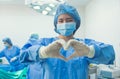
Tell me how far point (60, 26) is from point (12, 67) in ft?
10.3

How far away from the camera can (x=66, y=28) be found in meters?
1.18

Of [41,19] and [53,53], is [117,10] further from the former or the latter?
[41,19]

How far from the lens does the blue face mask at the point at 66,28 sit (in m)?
1.19

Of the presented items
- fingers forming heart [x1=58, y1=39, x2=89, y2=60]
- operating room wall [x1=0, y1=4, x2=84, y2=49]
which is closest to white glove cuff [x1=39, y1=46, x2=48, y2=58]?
fingers forming heart [x1=58, y1=39, x2=89, y2=60]

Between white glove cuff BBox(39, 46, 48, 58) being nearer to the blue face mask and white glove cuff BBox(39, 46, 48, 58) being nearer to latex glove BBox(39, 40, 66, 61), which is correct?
latex glove BBox(39, 40, 66, 61)

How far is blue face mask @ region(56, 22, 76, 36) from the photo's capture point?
119cm

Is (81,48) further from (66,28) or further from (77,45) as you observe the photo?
(66,28)

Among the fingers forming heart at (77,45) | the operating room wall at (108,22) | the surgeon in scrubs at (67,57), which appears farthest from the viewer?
the operating room wall at (108,22)

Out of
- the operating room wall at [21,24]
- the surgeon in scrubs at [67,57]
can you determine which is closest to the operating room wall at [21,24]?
the operating room wall at [21,24]

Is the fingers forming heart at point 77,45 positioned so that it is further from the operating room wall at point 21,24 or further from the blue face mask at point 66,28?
the operating room wall at point 21,24

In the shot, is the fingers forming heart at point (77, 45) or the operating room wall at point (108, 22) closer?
the fingers forming heart at point (77, 45)

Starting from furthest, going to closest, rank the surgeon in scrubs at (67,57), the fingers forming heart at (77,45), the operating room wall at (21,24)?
1. the operating room wall at (21,24)
2. the surgeon in scrubs at (67,57)
3. the fingers forming heart at (77,45)

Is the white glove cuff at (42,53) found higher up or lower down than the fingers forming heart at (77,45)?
lower down

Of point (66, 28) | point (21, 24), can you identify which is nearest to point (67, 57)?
point (66, 28)
